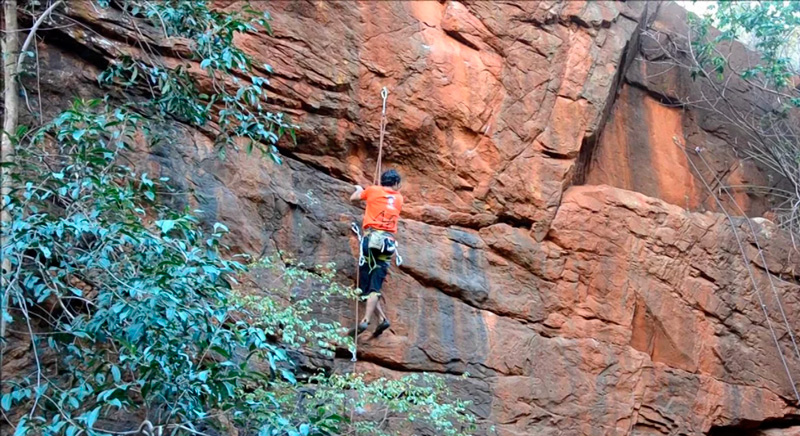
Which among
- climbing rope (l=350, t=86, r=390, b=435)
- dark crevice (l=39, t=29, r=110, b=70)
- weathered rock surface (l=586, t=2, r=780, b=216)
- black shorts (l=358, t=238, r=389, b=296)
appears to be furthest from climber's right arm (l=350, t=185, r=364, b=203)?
weathered rock surface (l=586, t=2, r=780, b=216)

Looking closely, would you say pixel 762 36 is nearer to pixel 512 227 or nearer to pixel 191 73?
pixel 512 227

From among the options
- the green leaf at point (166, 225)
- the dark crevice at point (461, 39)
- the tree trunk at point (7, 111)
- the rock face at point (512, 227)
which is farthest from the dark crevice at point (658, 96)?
the tree trunk at point (7, 111)

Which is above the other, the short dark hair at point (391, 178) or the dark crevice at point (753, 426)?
the short dark hair at point (391, 178)

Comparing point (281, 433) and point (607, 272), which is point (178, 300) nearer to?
point (281, 433)

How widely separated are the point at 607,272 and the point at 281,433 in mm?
4632

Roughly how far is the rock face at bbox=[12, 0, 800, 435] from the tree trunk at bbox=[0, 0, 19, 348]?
3.57 ft

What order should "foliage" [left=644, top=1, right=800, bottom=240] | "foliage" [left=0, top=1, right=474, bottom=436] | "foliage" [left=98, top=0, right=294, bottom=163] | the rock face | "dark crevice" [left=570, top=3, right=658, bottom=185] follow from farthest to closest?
"foliage" [left=644, top=1, right=800, bottom=240]
"dark crevice" [left=570, top=3, right=658, bottom=185]
the rock face
"foliage" [left=98, top=0, right=294, bottom=163]
"foliage" [left=0, top=1, right=474, bottom=436]

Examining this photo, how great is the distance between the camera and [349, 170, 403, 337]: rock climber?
Result: 7758mm

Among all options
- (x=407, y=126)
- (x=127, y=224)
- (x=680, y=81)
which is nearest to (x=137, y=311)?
(x=127, y=224)

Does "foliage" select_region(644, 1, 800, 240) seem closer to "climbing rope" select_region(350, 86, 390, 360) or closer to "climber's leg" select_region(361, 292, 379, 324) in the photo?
"climbing rope" select_region(350, 86, 390, 360)

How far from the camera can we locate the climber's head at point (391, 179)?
817cm

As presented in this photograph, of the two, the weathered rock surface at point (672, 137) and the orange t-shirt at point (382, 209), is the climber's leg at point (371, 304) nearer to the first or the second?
the orange t-shirt at point (382, 209)

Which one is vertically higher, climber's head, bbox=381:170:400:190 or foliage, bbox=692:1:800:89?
foliage, bbox=692:1:800:89

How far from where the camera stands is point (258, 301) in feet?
21.9
